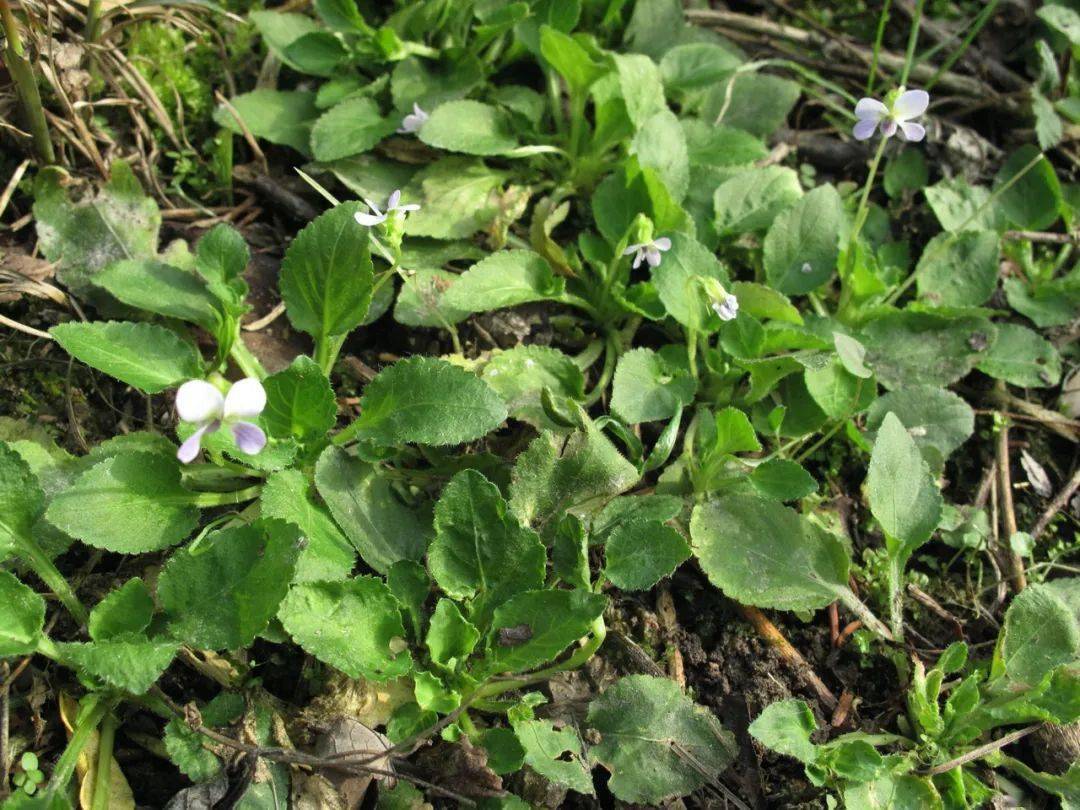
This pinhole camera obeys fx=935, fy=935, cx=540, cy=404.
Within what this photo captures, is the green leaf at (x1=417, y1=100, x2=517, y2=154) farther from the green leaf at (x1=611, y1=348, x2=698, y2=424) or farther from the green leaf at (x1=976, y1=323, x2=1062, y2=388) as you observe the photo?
the green leaf at (x1=976, y1=323, x2=1062, y2=388)

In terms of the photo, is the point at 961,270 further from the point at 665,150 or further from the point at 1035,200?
the point at 665,150

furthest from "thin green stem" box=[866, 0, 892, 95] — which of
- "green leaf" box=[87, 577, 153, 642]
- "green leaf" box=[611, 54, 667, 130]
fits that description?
"green leaf" box=[87, 577, 153, 642]

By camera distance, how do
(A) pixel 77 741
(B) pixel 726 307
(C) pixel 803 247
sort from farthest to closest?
(C) pixel 803 247
(B) pixel 726 307
(A) pixel 77 741

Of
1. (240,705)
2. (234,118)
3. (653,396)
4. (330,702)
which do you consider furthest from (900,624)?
(234,118)

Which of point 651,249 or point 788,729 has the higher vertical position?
point 651,249

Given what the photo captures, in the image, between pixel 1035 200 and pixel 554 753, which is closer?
pixel 554 753

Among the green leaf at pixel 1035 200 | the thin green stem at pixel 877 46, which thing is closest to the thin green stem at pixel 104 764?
the thin green stem at pixel 877 46

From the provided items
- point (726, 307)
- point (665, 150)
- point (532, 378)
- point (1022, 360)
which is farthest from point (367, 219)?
point (1022, 360)

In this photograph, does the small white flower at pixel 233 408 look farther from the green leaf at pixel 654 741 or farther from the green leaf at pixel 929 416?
the green leaf at pixel 929 416
